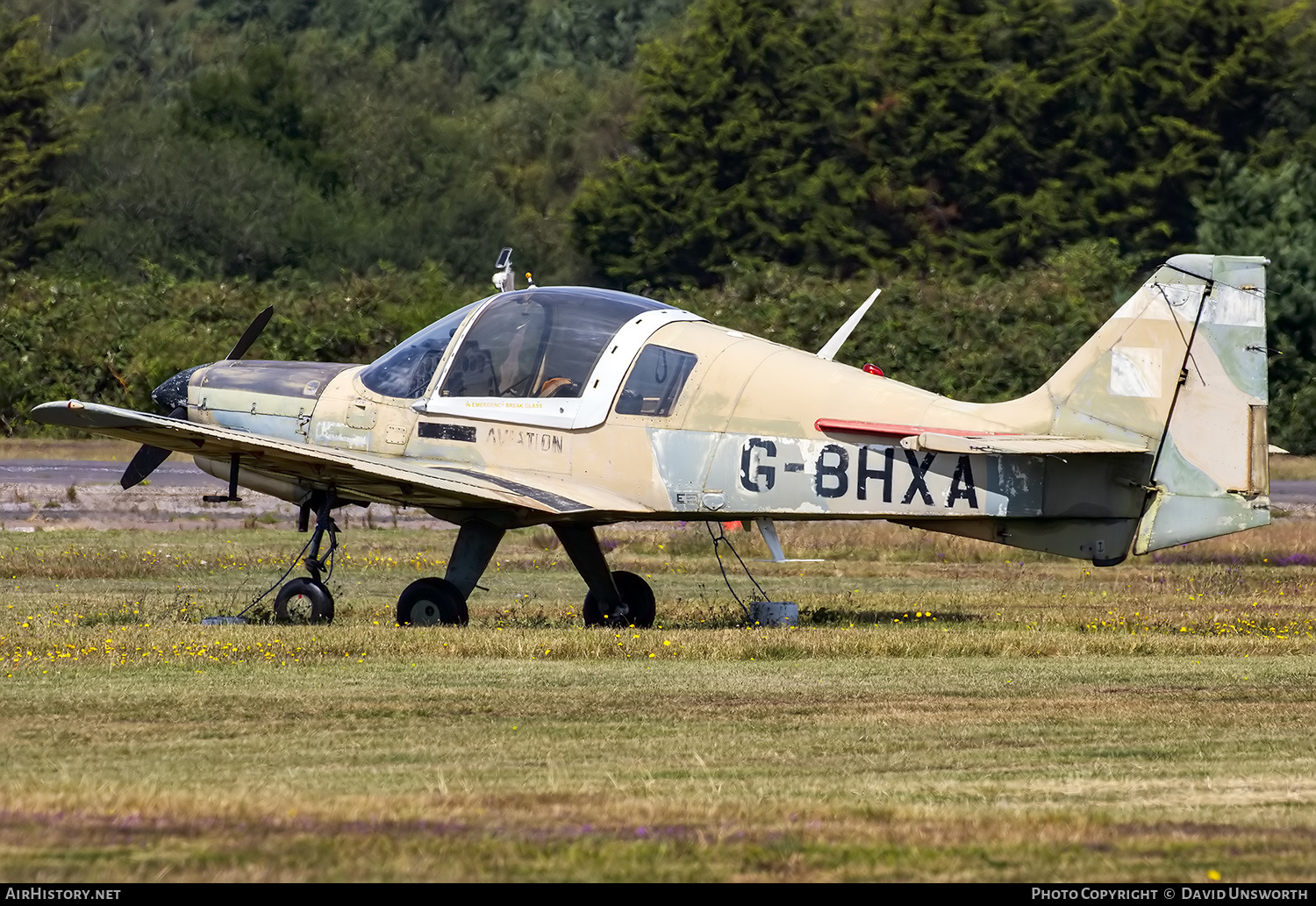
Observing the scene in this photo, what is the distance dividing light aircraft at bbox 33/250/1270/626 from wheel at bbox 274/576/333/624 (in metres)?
0.02

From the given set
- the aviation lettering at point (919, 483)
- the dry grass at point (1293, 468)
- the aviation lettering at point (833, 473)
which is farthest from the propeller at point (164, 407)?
the dry grass at point (1293, 468)

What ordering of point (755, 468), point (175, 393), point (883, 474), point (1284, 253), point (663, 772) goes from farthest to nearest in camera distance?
point (1284, 253)
point (175, 393)
point (755, 468)
point (883, 474)
point (663, 772)

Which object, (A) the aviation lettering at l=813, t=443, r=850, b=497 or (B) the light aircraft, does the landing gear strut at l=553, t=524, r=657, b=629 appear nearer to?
(B) the light aircraft

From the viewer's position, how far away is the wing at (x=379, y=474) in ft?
43.0

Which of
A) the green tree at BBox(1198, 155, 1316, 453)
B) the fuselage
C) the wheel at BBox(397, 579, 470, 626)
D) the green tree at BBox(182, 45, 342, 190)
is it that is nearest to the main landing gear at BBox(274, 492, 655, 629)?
the wheel at BBox(397, 579, 470, 626)

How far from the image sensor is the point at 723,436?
13.4m

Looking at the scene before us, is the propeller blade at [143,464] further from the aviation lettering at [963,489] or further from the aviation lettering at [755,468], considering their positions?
the aviation lettering at [963,489]

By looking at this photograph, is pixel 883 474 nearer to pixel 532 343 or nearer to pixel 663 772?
pixel 532 343

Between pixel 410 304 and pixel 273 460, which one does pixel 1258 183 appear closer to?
pixel 410 304

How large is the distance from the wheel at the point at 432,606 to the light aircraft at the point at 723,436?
0.01 meters

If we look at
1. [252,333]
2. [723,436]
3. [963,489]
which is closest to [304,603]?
[252,333]

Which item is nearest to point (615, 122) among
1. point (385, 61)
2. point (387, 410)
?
point (385, 61)

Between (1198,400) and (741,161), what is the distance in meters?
47.3

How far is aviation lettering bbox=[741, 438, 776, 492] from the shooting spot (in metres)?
13.3
